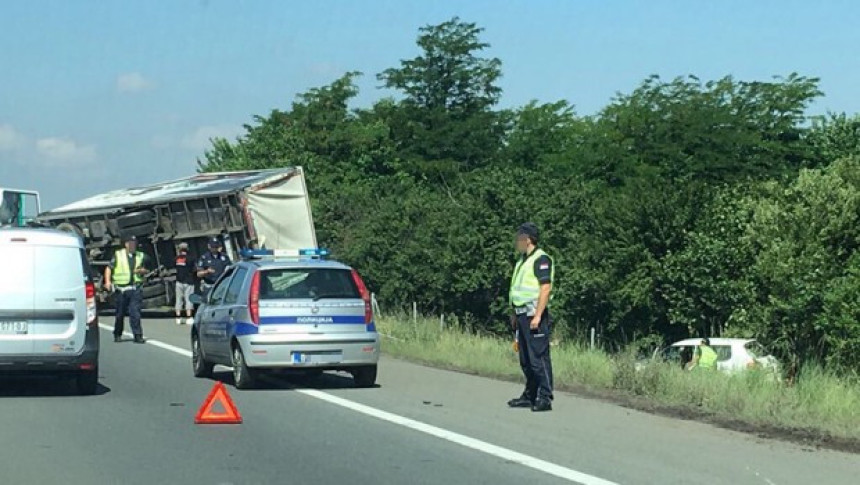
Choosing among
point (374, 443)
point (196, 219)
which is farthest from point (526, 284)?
point (196, 219)

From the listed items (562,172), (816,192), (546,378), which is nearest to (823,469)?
(546,378)

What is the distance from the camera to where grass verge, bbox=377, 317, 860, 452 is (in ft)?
35.6

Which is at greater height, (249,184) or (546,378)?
(249,184)

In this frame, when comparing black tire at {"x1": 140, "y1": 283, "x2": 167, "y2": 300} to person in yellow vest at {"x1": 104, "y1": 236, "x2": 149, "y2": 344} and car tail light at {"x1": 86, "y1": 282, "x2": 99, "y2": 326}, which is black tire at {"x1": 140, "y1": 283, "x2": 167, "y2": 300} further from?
car tail light at {"x1": 86, "y1": 282, "x2": 99, "y2": 326}

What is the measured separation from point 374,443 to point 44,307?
5.13 m

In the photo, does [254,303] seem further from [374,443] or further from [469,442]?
[469,442]

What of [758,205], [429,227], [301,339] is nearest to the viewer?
[301,339]

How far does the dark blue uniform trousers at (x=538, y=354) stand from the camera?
12.3 meters

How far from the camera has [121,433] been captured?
36.9ft

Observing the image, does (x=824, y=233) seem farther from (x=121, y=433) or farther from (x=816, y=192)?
(x=121, y=433)

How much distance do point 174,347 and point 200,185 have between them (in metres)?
9.91

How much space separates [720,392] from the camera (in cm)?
1249

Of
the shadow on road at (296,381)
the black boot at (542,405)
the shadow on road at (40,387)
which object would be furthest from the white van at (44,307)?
the black boot at (542,405)

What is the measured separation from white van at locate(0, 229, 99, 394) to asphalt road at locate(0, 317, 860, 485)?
0.48 meters
